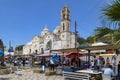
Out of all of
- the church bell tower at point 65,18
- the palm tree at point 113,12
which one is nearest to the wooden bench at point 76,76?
the palm tree at point 113,12

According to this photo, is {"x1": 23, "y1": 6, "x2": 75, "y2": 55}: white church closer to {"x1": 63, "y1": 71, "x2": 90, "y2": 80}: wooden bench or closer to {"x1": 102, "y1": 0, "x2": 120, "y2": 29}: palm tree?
{"x1": 63, "y1": 71, "x2": 90, "y2": 80}: wooden bench

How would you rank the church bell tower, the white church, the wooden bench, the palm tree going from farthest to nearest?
1. the white church
2. the church bell tower
3. the wooden bench
4. the palm tree

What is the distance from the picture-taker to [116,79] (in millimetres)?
12453

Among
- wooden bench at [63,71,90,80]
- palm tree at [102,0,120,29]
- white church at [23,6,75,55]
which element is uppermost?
white church at [23,6,75,55]

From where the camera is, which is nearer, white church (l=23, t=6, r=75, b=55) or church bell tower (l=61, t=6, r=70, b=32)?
church bell tower (l=61, t=6, r=70, b=32)

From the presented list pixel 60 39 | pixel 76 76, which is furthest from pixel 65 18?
pixel 76 76

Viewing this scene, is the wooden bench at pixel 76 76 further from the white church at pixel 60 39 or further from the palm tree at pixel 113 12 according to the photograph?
the white church at pixel 60 39

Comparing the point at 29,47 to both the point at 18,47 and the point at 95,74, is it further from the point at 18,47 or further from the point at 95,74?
the point at 95,74

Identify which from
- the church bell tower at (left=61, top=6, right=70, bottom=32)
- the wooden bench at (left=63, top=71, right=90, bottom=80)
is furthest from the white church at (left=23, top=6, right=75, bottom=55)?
the wooden bench at (left=63, top=71, right=90, bottom=80)

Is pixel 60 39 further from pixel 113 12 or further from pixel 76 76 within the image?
pixel 113 12

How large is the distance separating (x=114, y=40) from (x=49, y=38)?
8954cm

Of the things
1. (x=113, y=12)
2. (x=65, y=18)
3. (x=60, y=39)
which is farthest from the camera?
(x=60, y=39)

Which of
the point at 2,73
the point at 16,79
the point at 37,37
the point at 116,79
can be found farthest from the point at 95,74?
the point at 37,37

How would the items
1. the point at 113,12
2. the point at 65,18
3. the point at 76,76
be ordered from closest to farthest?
1. the point at 113,12
2. the point at 76,76
3. the point at 65,18
